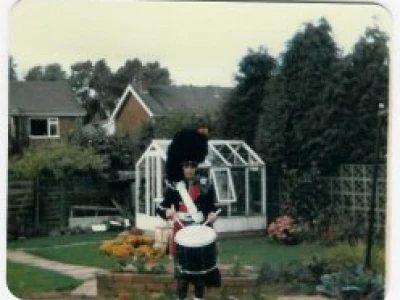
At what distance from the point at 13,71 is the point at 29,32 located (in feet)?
0.70

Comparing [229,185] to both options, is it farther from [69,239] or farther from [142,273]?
[69,239]

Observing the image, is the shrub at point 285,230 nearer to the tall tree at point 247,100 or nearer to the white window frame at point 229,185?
the white window frame at point 229,185

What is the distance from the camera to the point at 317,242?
6.77 meters

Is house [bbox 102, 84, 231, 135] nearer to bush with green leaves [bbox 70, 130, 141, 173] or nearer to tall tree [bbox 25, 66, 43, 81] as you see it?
bush with green leaves [bbox 70, 130, 141, 173]

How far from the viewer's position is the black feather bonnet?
6.67 m

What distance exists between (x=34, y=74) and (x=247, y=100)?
1109mm

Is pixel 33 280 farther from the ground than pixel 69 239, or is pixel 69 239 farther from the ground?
pixel 69 239

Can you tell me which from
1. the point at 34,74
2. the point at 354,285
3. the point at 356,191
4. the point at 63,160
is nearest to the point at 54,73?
the point at 34,74

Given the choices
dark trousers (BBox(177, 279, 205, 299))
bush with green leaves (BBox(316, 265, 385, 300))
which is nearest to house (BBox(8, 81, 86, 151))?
dark trousers (BBox(177, 279, 205, 299))

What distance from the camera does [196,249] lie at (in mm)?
6723

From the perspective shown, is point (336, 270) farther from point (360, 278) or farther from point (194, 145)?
point (194, 145)

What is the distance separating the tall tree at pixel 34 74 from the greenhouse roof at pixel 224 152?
0.67 m

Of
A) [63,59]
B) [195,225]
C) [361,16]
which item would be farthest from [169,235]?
[361,16]

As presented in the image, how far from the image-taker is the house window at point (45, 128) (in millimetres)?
6637
